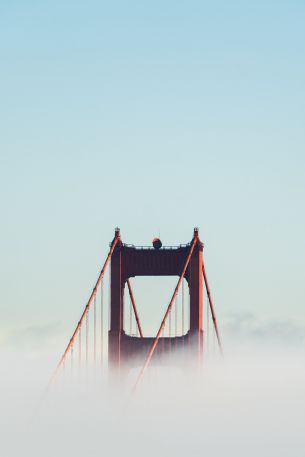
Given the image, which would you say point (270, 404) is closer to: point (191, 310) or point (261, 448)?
point (261, 448)

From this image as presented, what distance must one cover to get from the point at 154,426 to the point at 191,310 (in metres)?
12.5

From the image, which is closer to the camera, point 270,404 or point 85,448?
point 85,448

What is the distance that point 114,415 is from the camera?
150 meters

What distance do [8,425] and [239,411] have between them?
54.9 feet

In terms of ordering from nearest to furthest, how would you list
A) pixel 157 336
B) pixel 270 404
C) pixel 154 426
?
1. pixel 157 336
2. pixel 154 426
3. pixel 270 404

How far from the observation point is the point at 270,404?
172 meters

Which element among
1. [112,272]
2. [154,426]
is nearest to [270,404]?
[154,426]

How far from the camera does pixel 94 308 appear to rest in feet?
497

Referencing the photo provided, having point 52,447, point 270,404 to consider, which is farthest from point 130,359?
point 270,404

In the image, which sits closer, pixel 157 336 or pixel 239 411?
pixel 157 336

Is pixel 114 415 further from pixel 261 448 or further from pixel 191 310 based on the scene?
pixel 261 448

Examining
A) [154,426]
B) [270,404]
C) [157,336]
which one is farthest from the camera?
[270,404]

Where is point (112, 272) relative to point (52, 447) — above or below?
above

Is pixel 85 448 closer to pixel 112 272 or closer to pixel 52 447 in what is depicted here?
pixel 52 447
